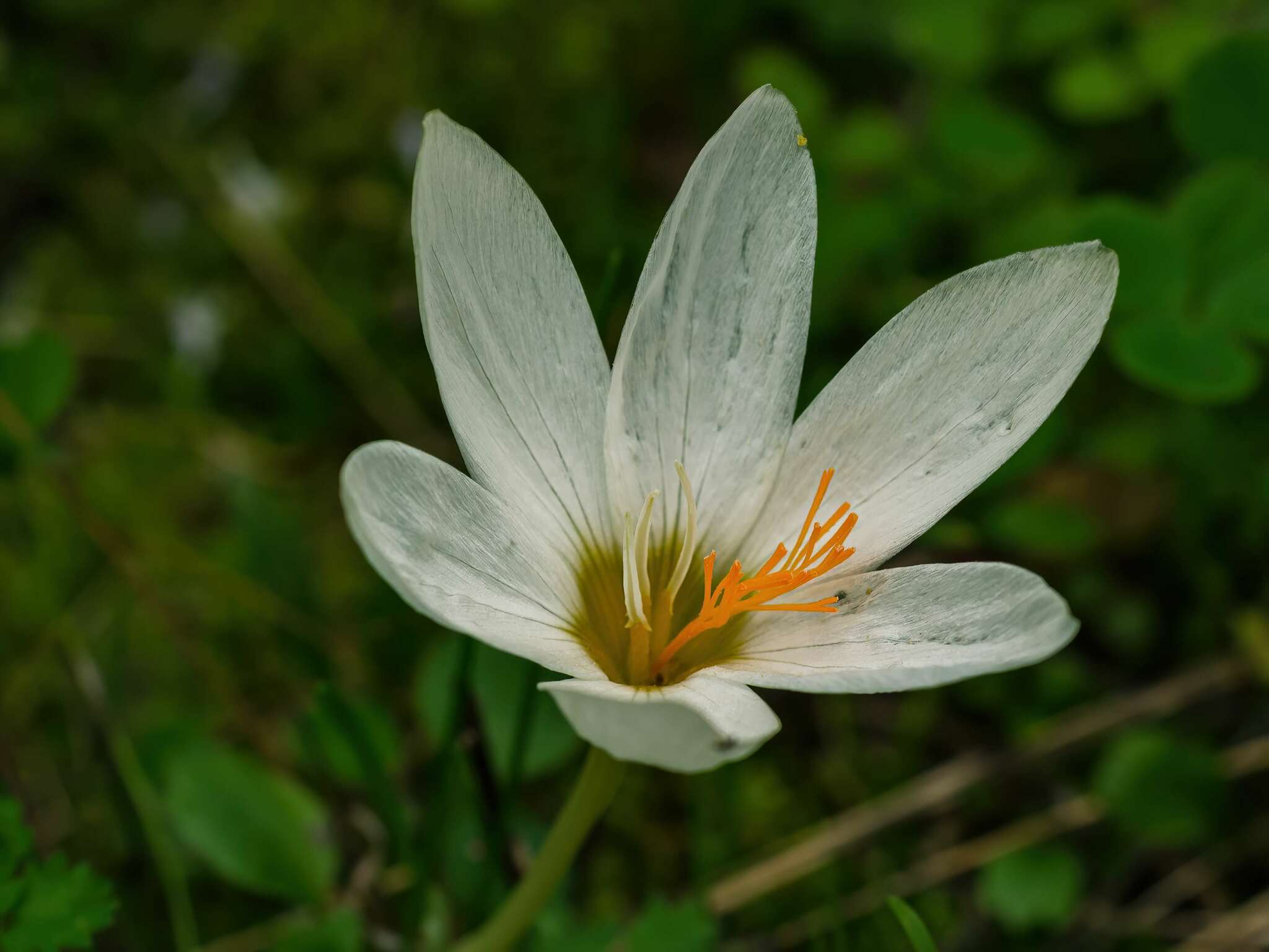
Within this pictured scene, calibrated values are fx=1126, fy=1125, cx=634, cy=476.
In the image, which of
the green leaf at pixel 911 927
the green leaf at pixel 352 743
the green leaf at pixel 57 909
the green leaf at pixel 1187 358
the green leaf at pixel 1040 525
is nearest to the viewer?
the green leaf at pixel 911 927

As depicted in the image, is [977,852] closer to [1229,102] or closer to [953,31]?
[1229,102]

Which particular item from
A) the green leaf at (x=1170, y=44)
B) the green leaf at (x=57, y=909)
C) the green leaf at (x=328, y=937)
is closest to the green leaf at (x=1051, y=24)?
the green leaf at (x=1170, y=44)

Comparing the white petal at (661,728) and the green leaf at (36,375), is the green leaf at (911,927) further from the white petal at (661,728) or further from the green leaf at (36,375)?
the green leaf at (36,375)

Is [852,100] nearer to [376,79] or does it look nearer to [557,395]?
[376,79]

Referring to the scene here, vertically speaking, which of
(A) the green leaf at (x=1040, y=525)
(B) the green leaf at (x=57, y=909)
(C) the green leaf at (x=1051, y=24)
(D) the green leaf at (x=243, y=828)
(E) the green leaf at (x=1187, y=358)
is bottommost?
(D) the green leaf at (x=243, y=828)

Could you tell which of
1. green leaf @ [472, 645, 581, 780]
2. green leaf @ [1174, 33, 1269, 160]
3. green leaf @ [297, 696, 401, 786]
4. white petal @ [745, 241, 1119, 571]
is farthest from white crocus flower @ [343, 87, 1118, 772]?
green leaf @ [1174, 33, 1269, 160]

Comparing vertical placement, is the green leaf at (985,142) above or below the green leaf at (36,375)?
above

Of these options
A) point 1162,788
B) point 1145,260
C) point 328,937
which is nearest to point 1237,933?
point 1162,788

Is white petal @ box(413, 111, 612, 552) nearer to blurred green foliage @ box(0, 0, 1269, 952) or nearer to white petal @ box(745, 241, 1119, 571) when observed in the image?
blurred green foliage @ box(0, 0, 1269, 952)
